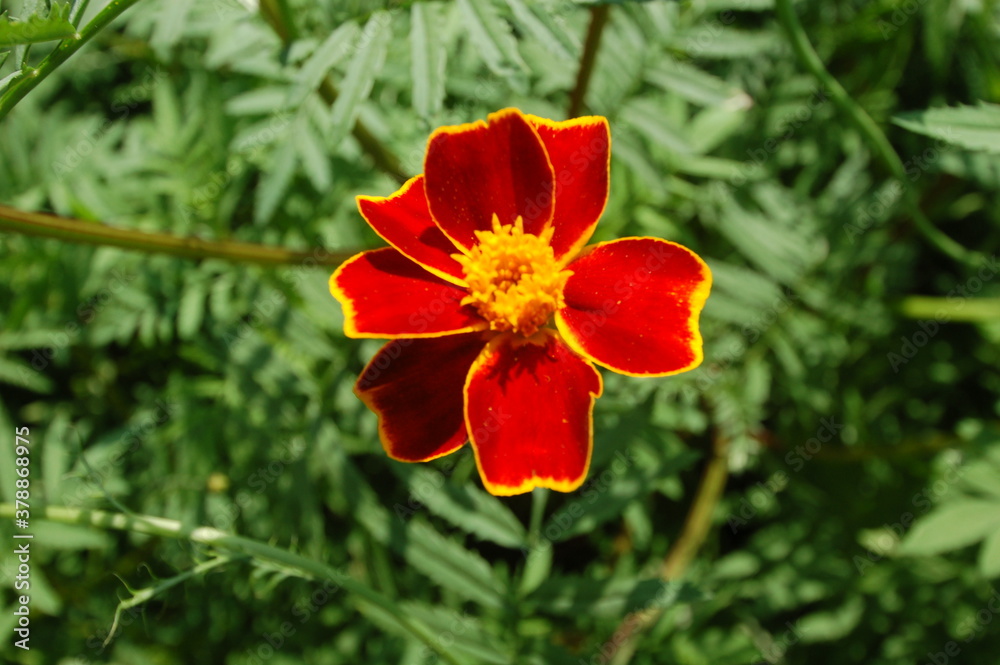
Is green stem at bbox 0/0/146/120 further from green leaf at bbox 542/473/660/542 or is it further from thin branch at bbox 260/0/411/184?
green leaf at bbox 542/473/660/542

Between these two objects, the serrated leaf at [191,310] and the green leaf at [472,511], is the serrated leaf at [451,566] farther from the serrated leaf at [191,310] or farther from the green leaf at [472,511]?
the serrated leaf at [191,310]

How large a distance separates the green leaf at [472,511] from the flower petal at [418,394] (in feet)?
1.85

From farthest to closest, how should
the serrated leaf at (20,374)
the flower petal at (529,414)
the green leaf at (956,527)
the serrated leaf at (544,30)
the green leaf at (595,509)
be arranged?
the serrated leaf at (20,374)
the green leaf at (956,527)
the green leaf at (595,509)
the serrated leaf at (544,30)
the flower petal at (529,414)

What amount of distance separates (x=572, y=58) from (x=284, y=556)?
40.7 inches

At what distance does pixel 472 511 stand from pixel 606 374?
1.68 feet

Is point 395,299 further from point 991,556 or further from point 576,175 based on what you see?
point 991,556

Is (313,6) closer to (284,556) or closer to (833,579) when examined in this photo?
(284,556)

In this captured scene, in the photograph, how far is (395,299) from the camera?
138 centimetres

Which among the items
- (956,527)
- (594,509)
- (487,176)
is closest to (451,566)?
(594,509)

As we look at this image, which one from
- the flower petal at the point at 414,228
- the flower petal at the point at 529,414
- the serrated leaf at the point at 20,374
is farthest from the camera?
the serrated leaf at the point at 20,374

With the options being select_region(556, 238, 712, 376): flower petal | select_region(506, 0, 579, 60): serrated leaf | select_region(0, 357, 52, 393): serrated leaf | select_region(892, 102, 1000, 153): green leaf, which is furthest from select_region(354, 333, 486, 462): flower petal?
select_region(0, 357, 52, 393): serrated leaf

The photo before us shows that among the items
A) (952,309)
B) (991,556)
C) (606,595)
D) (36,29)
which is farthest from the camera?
(952,309)

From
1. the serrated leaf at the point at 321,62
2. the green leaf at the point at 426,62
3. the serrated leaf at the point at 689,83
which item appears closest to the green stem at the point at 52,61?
the serrated leaf at the point at 321,62

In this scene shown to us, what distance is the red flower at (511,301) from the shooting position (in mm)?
1312
